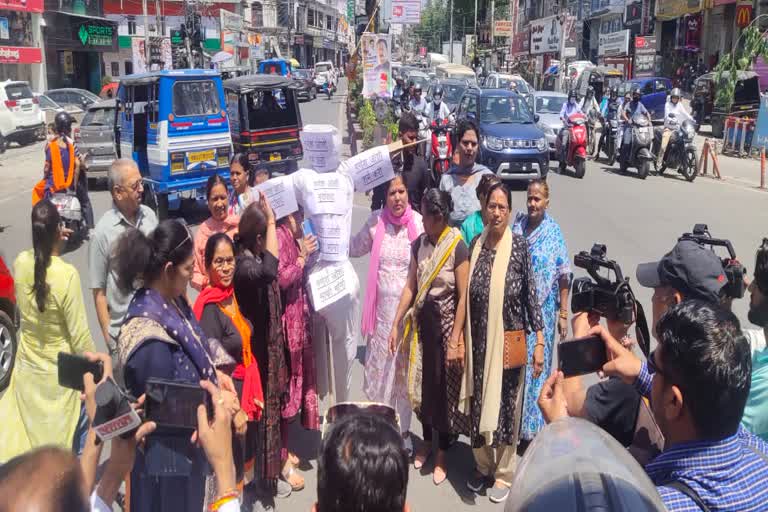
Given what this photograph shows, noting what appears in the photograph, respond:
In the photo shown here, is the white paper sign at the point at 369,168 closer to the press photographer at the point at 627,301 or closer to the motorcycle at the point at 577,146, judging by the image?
the press photographer at the point at 627,301

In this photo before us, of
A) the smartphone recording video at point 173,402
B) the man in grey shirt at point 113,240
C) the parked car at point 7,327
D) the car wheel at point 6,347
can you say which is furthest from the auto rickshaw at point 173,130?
the smartphone recording video at point 173,402

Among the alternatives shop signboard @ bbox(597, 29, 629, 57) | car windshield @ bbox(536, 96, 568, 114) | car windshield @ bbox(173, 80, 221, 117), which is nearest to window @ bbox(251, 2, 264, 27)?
shop signboard @ bbox(597, 29, 629, 57)

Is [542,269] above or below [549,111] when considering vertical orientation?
below

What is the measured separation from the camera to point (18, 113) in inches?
775

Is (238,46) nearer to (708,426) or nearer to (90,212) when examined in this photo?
(90,212)

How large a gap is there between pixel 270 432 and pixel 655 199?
10.7 meters

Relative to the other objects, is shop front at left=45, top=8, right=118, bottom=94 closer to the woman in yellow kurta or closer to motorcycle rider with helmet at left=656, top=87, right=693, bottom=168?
motorcycle rider with helmet at left=656, top=87, right=693, bottom=168

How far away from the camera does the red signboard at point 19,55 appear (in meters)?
27.3

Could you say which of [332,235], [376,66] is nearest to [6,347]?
[332,235]

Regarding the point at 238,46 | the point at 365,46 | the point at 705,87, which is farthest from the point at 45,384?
the point at 238,46

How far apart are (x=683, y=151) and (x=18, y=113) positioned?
1735 cm

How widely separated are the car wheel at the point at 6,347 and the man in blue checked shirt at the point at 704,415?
508cm

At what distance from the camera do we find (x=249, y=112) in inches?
570

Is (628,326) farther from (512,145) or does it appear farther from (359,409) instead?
(512,145)
